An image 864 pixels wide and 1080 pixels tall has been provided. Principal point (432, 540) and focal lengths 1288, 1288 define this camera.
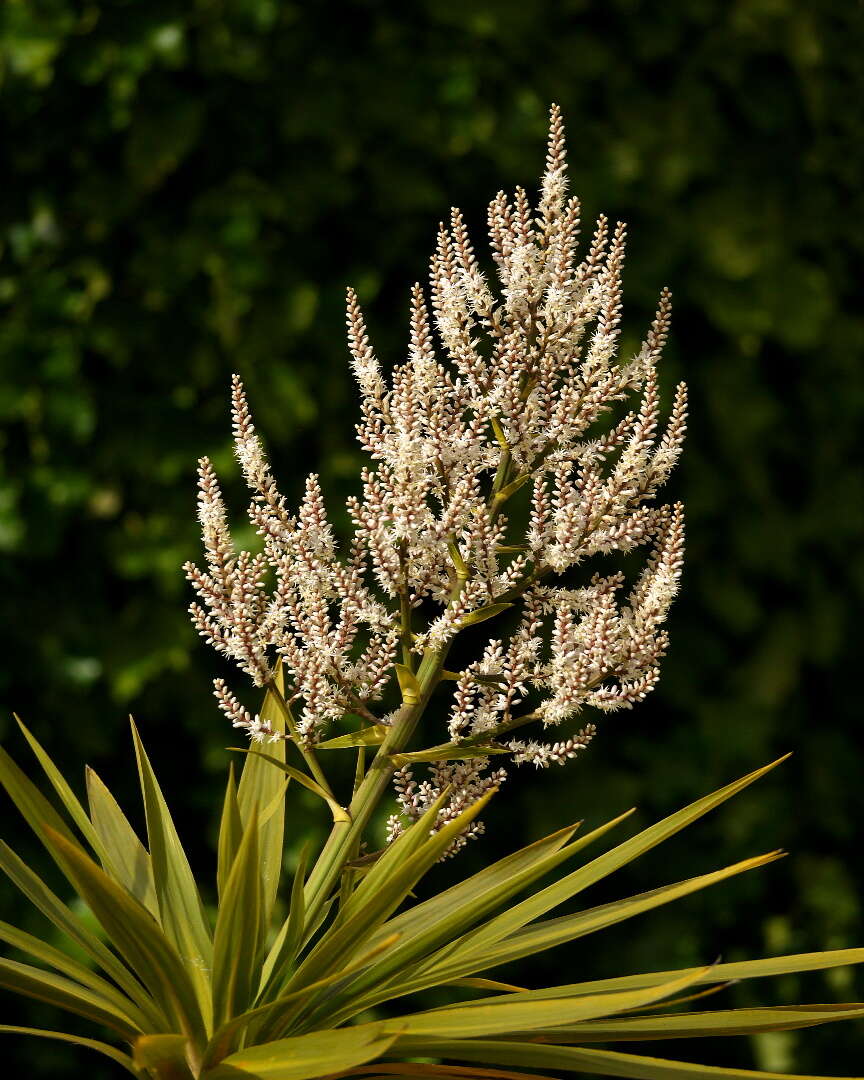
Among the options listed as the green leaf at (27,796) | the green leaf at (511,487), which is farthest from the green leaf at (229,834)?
the green leaf at (511,487)

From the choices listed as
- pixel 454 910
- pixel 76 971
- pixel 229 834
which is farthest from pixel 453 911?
pixel 76 971

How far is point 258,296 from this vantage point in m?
3.16

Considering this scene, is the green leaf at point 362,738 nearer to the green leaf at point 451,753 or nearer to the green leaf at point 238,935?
the green leaf at point 451,753

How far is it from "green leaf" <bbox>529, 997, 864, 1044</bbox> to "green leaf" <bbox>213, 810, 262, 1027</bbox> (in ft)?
0.93

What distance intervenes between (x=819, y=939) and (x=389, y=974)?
2633mm

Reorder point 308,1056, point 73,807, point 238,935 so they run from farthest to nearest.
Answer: point 73,807 → point 238,935 → point 308,1056

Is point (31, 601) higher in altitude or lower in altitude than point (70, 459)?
lower

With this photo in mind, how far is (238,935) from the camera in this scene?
115 cm

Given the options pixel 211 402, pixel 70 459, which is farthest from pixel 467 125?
pixel 70 459

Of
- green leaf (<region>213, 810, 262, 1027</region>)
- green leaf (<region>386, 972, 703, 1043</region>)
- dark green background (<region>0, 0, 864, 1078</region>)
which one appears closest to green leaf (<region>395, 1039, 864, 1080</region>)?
green leaf (<region>386, 972, 703, 1043</region>)

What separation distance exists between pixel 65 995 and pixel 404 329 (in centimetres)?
226

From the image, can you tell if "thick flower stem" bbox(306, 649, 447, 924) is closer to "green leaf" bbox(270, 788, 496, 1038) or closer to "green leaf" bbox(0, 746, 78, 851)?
"green leaf" bbox(270, 788, 496, 1038)

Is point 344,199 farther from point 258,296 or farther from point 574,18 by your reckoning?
point 574,18

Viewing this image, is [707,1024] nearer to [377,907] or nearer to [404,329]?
[377,907]
